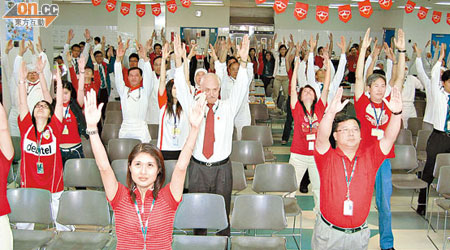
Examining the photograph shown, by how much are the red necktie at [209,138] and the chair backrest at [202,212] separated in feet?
1.26

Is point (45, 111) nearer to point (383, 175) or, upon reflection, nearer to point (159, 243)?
point (159, 243)

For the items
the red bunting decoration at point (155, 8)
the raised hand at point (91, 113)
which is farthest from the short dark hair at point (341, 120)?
the red bunting decoration at point (155, 8)

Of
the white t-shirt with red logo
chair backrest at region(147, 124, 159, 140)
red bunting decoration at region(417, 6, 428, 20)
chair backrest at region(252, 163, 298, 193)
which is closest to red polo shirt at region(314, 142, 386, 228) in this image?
chair backrest at region(252, 163, 298, 193)

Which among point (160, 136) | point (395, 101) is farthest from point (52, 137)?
point (395, 101)

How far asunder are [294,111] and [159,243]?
320 centimetres

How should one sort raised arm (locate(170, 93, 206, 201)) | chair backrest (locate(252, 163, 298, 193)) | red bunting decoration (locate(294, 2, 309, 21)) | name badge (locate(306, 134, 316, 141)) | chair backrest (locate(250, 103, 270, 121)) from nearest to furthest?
raised arm (locate(170, 93, 206, 201)) → chair backrest (locate(252, 163, 298, 193)) → name badge (locate(306, 134, 316, 141)) → chair backrest (locate(250, 103, 270, 121)) → red bunting decoration (locate(294, 2, 309, 21))

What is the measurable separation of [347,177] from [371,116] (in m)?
1.65

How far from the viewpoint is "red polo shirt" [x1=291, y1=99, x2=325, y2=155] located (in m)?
5.50

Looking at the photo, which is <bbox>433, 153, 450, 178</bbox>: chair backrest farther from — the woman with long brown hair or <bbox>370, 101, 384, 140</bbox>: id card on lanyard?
the woman with long brown hair

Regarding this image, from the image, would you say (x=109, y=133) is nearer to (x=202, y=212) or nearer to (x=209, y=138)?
(x=209, y=138)

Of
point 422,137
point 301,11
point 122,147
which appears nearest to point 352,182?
point 122,147

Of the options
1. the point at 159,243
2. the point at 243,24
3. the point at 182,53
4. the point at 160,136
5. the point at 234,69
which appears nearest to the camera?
the point at 159,243

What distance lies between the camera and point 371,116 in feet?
15.6

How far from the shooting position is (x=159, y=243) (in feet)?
9.01
